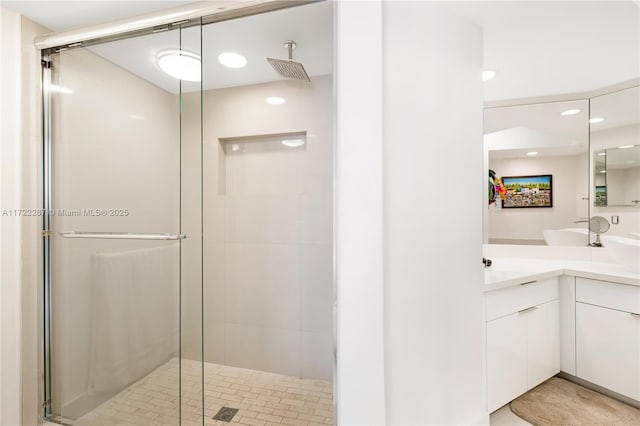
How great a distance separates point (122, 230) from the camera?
5.23 ft

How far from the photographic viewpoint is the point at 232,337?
176 centimetres

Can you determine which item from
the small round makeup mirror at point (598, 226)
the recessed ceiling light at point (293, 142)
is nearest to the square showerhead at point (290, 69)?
the recessed ceiling light at point (293, 142)

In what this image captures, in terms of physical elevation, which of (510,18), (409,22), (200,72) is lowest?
(200,72)

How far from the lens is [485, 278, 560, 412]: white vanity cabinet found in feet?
5.04

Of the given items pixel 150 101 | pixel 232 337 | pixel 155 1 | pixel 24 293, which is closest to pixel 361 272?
pixel 232 337

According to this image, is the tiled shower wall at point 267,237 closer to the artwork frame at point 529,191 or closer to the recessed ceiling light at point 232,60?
the recessed ceiling light at point 232,60

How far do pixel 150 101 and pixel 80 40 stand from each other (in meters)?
0.48

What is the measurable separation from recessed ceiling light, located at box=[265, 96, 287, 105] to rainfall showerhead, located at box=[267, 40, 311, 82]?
13cm

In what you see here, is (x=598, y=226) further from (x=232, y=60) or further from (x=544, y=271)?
(x=232, y=60)

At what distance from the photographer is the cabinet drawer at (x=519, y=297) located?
1539mm

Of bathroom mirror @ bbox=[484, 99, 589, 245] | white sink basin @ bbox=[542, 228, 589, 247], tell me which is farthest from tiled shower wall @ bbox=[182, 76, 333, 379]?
white sink basin @ bbox=[542, 228, 589, 247]

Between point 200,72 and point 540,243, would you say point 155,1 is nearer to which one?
point 200,72

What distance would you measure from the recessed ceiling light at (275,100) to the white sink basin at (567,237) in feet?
7.38

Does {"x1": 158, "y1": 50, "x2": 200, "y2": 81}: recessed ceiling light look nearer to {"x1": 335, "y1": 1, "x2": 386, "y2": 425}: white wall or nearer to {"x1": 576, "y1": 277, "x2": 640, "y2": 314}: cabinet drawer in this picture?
{"x1": 335, "y1": 1, "x2": 386, "y2": 425}: white wall
